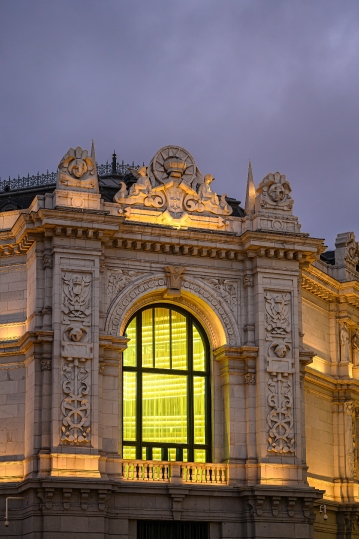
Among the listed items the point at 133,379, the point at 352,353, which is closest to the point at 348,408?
the point at 352,353

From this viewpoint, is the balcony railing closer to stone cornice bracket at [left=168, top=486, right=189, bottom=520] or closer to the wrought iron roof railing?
stone cornice bracket at [left=168, top=486, right=189, bottom=520]

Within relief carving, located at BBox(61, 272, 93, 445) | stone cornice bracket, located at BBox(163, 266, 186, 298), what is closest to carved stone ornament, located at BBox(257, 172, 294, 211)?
stone cornice bracket, located at BBox(163, 266, 186, 298)

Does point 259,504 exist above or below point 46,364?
below

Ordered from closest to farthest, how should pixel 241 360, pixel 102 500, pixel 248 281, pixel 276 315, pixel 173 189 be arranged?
pixel 102 500 → pixel 241 360 → pixel 276 315 → pixel 248 281 → pixel 173 189

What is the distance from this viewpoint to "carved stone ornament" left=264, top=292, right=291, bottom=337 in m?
41.8

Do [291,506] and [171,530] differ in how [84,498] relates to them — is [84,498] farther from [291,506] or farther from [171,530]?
[291,506]

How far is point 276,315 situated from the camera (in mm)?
41938

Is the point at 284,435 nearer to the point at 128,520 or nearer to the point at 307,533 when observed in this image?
the point at 307,533

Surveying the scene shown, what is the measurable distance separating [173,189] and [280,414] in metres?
8.92

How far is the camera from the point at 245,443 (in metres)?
41.0

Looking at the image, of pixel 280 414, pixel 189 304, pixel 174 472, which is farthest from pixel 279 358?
pixel 174 472

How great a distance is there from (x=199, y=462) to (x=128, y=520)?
3.42 meters

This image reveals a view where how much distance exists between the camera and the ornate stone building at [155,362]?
126 feet

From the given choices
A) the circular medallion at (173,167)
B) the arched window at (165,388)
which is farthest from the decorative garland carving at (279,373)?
the circular medallion at (173,167)
